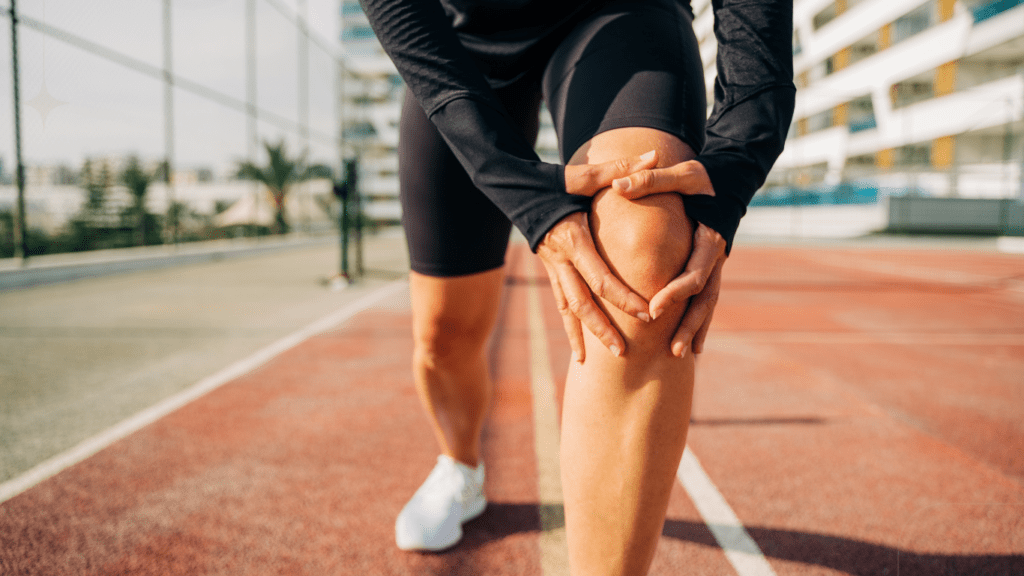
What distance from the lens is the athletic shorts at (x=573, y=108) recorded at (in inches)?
39.0

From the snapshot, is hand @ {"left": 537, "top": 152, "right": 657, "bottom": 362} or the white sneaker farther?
the white sneaker

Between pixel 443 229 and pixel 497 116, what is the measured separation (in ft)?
1.76

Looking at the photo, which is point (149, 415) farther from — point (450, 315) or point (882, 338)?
A: point (882, 338)

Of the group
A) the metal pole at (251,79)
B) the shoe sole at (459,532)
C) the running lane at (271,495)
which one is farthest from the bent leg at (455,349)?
the metal pole at (251,79)

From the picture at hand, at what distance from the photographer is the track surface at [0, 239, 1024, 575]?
58.5 inches

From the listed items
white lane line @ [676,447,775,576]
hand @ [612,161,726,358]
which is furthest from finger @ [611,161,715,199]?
white lane line @ [676,447,775,576]

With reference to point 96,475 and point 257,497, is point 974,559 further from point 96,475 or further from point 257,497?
point 96,475

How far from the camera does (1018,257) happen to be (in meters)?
13.4

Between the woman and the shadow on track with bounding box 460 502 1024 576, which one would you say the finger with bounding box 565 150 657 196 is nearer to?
the woman

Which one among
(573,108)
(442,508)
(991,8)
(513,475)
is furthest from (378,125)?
(573,108)

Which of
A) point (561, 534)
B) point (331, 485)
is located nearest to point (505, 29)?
point (561, 534)

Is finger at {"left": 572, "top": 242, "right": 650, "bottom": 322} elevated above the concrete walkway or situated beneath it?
elevated above

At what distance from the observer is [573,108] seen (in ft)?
3.49

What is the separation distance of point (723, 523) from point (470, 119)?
1359mm
